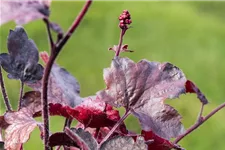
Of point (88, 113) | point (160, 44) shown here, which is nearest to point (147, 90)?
point (88, 113)

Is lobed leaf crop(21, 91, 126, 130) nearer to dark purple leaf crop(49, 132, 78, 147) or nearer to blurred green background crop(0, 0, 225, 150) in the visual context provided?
dark purple leaf crop(49, 132, 78, 147)

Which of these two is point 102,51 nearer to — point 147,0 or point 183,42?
point 183,42

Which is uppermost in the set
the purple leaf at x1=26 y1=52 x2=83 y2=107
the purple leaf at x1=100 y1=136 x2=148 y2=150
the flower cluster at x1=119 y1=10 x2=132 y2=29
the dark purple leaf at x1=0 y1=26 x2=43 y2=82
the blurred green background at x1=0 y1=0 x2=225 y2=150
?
the flower cluster at x1=119 y1=10 x2=132 y2=29

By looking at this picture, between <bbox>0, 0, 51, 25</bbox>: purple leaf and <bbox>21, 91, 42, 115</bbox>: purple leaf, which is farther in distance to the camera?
<bbox>21, 91, 42, 115</bbox>: purple leaf

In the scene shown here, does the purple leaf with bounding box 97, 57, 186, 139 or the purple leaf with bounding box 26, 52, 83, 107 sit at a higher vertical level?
the purple leaf with bounding box 97, 57, 186, 139

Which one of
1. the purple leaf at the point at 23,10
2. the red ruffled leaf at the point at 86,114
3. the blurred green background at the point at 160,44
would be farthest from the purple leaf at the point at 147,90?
the blurred green background at the point at 160,44

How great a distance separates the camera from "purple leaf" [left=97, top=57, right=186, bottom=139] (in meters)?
0.52

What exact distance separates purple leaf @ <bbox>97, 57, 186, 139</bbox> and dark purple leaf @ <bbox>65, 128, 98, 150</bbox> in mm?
56

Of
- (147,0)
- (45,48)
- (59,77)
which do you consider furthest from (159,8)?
(59,77)

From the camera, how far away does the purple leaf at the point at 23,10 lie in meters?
0.38

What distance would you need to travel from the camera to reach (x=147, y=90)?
538 millimetres

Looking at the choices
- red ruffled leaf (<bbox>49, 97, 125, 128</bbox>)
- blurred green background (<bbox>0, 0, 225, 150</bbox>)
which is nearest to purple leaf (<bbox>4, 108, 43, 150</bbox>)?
red ruffled leaf (<bbox>49, 97, 125, 128</bbox>)

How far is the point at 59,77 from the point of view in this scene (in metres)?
0.60

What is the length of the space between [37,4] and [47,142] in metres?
0.14
